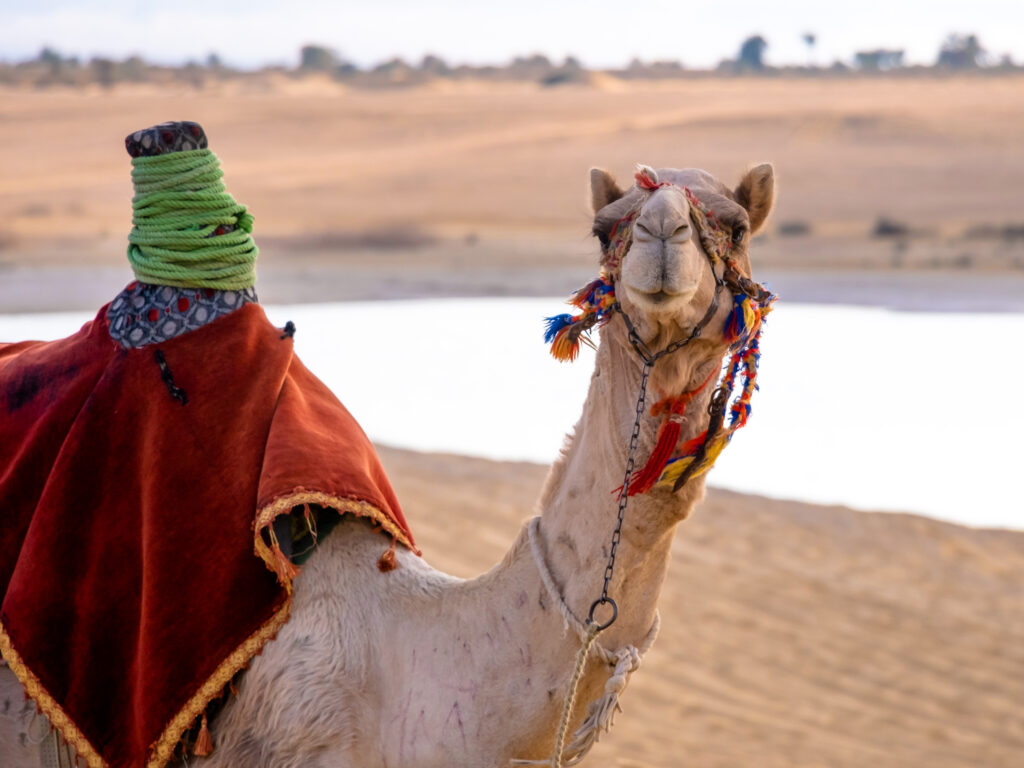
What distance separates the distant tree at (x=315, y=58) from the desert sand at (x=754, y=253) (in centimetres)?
732

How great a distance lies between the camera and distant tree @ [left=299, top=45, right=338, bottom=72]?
79.8m

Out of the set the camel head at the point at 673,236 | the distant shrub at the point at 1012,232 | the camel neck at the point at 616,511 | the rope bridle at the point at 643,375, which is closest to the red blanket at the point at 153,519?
the camel neck at the point at 616,511

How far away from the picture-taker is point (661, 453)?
8.53 ft

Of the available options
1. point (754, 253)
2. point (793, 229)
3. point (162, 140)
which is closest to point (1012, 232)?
point (793, 229)

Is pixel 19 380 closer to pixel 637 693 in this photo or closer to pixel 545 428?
pixel 637 693

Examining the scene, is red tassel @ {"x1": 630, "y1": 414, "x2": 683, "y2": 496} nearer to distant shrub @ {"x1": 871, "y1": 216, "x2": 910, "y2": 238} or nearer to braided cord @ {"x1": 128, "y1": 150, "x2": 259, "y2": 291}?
braided cord @ {"x1": 128, "y1": 150, "x2": 259, "y2": 291}

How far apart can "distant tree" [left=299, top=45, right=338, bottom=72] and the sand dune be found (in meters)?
73.6

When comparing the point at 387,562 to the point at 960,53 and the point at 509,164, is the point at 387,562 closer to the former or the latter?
the point at 509,164

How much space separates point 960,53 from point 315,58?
123 feet

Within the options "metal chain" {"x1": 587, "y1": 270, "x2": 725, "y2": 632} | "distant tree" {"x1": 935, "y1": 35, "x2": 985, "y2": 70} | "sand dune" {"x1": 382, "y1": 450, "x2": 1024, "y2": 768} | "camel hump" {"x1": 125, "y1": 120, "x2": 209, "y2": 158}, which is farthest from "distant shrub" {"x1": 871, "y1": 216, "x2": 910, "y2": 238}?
"distant tree" {"x1": 935, "y1": 35, "x2": 985, "y2": 70}

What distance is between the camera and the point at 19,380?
342 centimetres

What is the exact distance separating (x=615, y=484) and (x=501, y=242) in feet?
98.9

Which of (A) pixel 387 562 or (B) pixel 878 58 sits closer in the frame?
(A) pixel 387 562

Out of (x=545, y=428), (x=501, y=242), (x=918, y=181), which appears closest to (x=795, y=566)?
(x=545, y=428)
